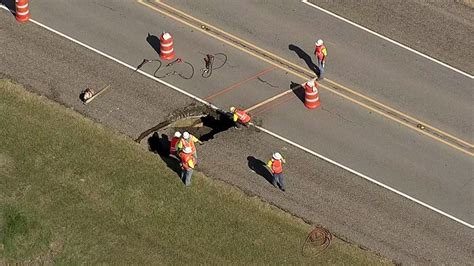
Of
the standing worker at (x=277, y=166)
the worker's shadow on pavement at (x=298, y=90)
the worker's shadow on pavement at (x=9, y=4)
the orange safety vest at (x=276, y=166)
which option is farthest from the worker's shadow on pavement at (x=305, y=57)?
the worker's shadow on pavement at (x=9, y=4)

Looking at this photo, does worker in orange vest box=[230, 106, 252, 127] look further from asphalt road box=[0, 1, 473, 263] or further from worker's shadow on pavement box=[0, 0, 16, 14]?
worker's shadow on pavement box=[0, 0, 16, 14]

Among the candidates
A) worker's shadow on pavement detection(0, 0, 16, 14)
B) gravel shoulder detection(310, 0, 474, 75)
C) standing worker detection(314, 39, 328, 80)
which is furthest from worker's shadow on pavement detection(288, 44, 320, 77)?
worker's shadow on pavement detection(0, 0, 16, 14)

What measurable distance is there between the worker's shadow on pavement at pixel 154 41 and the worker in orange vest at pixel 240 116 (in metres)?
4.72

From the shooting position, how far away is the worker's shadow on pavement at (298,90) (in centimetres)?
2508

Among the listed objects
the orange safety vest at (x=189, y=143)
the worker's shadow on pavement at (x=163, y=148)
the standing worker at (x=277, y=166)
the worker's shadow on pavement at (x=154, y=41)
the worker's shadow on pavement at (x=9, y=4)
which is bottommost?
the worker's shadow on pavement at (x=163, y=148)

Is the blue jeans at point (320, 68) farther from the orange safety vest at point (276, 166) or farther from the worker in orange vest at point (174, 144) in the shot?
the worker in orange vest at point (174, 144)

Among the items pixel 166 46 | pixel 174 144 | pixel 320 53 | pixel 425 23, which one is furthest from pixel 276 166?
pixel 425 23

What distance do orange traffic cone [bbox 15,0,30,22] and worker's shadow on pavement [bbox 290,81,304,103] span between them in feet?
39.1

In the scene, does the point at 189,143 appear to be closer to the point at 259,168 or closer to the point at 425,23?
the point at 259,168

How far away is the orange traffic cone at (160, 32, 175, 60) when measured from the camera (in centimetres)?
2470

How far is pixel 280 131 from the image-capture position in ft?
78.9

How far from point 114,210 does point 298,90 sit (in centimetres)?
929

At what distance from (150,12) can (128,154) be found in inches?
299

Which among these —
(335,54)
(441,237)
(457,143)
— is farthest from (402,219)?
(335,54)
